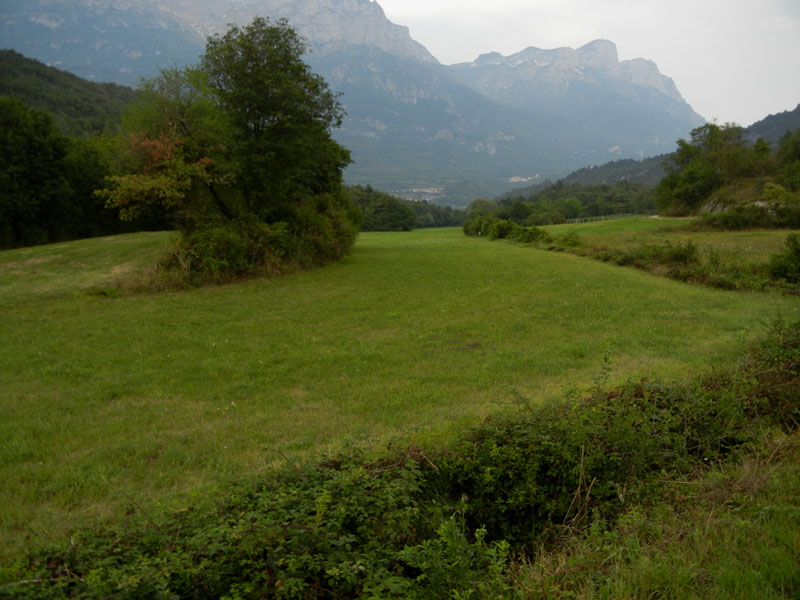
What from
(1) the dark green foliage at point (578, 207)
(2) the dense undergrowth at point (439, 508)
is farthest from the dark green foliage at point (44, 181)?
(1) the dark green foliage at point (578, 207)

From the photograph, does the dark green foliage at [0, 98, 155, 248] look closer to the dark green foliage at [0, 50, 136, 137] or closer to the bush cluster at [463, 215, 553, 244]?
the dark green foliage at [0, 50, 136, 137]

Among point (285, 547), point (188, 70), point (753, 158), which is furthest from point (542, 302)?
point (753, 158)

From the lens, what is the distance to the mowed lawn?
579 cm

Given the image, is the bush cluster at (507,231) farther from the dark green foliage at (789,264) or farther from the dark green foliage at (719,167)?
the dark green foliage at (719,167)

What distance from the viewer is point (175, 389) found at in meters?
8.56

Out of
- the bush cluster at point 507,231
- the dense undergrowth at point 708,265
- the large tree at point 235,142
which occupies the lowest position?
the dense undergrowth at point 708,265

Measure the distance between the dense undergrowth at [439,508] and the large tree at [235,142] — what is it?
57.4 feet

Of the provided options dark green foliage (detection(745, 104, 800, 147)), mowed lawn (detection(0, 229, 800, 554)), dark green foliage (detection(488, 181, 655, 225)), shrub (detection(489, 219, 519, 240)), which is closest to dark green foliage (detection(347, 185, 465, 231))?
dark green foliage (detection(488, 181, 655, 225))

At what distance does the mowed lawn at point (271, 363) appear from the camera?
228 inches

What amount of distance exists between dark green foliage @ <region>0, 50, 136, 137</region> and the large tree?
1970 inches

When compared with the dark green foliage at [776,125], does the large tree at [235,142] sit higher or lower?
lower

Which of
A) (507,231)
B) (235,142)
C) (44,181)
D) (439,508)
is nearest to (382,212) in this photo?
(507,231)

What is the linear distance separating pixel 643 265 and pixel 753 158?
169ft

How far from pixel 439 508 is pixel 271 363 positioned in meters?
6.65
